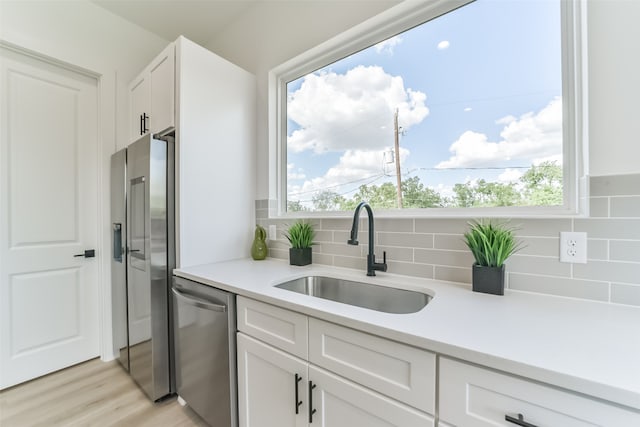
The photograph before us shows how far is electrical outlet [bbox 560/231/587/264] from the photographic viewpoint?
3.20 ft

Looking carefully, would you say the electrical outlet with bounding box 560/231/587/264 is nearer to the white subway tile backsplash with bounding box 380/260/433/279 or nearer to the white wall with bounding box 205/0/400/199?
the white subway tile backsplash with bounding box 380/260/433/279

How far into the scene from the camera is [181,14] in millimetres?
2264

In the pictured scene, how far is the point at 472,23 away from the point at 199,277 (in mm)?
1862

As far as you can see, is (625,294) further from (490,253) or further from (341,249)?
(341,249)

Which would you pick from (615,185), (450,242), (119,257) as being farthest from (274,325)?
(119,257)

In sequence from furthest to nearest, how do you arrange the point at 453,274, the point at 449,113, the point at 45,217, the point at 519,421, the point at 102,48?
the point at 102,48
the point at 45,217
the point at 449,113
the point at 453,274
the point at 519,421

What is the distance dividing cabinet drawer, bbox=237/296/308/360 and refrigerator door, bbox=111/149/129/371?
1.32 metres

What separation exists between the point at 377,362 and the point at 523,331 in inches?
16.2

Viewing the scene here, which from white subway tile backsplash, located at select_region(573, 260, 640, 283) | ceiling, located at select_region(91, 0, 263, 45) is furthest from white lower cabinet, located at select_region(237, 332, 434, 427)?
ceiling, located at select_region(91, 0, 263, 45)

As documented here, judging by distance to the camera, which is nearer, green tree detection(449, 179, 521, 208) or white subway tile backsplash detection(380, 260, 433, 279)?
green tree detection(449, 179, 521, 208)

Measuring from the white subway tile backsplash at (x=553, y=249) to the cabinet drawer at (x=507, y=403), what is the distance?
0.62 metres

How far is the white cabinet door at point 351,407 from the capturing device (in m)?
0.75

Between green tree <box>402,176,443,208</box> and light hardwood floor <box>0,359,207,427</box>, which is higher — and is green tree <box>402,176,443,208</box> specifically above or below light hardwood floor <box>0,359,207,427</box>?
above

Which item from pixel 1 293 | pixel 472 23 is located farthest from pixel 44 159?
pixel 472 23
